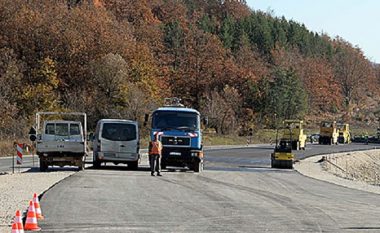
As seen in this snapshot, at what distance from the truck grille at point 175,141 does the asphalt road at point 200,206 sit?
337cm

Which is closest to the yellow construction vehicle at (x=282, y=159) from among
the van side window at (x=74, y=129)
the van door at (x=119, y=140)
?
the van door at (x=119, y=140)

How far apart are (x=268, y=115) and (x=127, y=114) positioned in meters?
36.8

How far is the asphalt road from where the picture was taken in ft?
51.2

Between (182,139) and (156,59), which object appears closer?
(182,139)

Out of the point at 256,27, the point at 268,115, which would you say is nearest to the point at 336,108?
the point at 256,27

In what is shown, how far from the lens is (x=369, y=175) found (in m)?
56.6

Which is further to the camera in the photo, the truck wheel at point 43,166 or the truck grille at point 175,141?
the truck grille at point 175,141

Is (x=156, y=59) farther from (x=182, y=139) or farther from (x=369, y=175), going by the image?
(x=182, y=139)

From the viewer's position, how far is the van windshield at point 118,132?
34562 mm

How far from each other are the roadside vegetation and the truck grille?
32638 millimetres

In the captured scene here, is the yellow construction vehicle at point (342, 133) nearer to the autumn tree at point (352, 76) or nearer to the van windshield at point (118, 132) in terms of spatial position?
the autumn tree at point (352, 76)

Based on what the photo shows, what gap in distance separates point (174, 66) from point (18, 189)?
89716 millimetres

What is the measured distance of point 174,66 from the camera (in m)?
113

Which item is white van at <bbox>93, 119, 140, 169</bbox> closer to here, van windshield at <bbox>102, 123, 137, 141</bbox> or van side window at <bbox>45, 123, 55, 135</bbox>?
van windshield at <bbox>102, 123, 137, 141</bbox>
